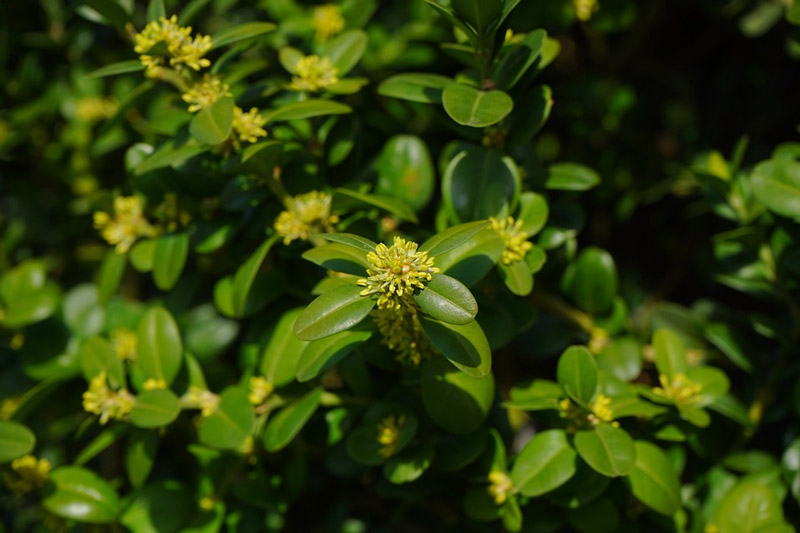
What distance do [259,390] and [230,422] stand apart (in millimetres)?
76

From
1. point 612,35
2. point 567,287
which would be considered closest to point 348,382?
point 567,287

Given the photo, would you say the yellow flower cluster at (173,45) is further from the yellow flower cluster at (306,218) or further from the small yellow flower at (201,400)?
the small yellow flower at (201,400)

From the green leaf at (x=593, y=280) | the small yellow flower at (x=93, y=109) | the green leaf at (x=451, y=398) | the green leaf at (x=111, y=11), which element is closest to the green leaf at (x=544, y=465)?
the green leaf at (x=451, y=398)

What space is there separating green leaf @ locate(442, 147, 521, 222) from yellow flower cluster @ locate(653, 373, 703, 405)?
0.44 meters

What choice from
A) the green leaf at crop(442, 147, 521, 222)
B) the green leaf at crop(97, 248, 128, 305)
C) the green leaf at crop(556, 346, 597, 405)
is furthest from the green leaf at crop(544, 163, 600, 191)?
the green leaf at crop(97, 248, 128, 305)

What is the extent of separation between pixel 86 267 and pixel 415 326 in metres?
1.41

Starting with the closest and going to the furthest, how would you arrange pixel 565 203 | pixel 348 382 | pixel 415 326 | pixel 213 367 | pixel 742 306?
pixel 415 326
pixel 348 382
pixel 565 203
pixel 213 367
pixel 742 306

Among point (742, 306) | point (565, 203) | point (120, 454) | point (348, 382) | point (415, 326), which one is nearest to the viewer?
point (415, 326)

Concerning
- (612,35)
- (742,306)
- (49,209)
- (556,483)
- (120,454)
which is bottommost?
(120,454)

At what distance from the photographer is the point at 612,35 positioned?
7.33 feet

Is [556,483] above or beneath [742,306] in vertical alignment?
above

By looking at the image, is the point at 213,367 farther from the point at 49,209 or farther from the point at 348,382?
the point at 49,209

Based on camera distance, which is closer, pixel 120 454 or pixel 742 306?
pixel 120 454

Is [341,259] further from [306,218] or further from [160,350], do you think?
[160,350]
